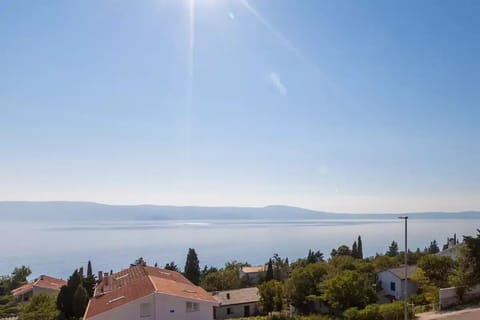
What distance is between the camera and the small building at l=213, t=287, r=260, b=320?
129ft

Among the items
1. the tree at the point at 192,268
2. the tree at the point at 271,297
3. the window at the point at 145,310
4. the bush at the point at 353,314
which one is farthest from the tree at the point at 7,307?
the bush at the point at 353,314

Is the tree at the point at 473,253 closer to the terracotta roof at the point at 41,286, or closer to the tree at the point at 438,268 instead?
the tree at the point at 438,268

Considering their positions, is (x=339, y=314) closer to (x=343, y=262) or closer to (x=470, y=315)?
(x=470, y=315)

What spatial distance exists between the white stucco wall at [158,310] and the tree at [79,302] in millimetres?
13229

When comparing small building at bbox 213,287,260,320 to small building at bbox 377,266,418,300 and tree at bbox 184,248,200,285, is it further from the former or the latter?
small building at bbox 377,266,418,300

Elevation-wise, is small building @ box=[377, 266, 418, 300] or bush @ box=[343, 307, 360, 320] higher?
bush @ box=[343, 307, 360, 320]

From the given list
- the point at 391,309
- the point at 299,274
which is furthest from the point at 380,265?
the point at 391,309

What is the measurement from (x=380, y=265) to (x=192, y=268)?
24703 millimetres

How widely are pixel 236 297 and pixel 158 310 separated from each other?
2003 cm

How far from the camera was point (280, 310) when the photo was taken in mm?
34625

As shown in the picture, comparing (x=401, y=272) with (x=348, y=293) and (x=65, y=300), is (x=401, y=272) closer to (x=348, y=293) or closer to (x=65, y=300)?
(x=348, y=293)

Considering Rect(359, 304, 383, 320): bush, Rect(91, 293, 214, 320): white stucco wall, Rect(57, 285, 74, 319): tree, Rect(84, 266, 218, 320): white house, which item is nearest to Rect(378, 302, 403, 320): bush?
Rect(359, 304, 383, 320): bush

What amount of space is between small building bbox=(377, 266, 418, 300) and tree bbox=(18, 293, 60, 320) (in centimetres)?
3035

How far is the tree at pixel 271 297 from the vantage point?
A: 34.3m
